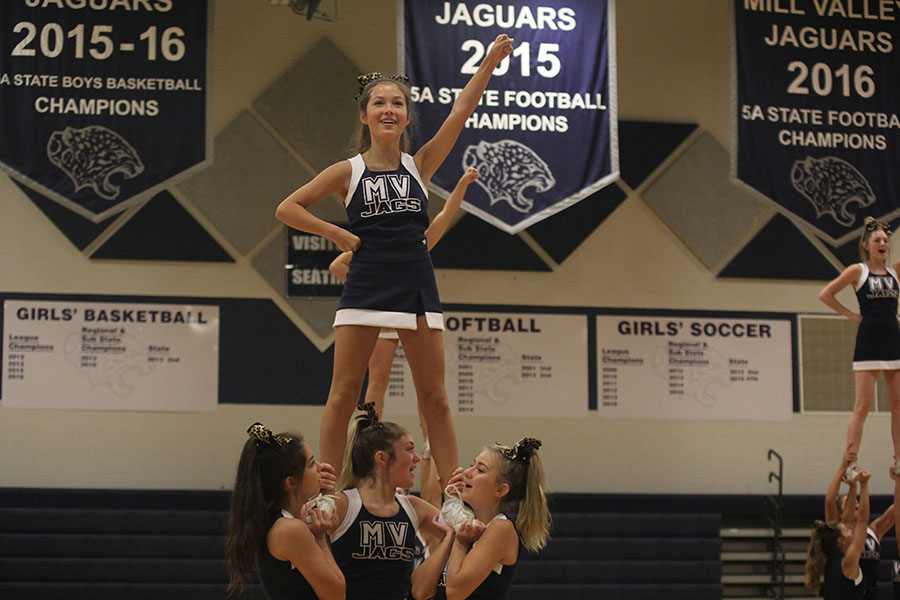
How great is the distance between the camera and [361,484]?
3316 mm

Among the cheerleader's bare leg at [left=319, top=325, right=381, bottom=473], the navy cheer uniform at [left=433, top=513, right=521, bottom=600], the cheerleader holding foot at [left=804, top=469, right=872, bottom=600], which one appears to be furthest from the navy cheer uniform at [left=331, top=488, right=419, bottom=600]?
the cheerleader holding foot at [left=804, top=469, right=872, bottom=600]

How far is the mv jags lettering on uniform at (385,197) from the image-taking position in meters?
3.82

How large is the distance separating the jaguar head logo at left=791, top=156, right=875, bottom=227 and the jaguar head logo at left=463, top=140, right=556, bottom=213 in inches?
75.8

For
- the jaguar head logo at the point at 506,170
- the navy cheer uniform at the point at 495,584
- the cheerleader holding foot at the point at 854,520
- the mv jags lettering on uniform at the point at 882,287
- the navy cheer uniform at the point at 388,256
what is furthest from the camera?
the jaguar head logo at the point at 506,170

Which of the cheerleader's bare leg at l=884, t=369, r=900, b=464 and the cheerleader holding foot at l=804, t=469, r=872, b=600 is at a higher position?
the cheerleader's bare leg at l=884, t=369, r=900, b=464

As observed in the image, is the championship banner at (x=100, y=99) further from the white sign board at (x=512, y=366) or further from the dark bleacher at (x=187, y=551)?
the white sign board at (x=512, y=366)

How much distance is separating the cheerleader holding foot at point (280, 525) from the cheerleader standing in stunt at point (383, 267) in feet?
2.08

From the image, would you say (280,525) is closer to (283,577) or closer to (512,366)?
(283,577)

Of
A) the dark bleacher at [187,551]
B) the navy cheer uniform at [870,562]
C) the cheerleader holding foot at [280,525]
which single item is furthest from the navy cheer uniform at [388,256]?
the navy cheer uniform at [870,562]

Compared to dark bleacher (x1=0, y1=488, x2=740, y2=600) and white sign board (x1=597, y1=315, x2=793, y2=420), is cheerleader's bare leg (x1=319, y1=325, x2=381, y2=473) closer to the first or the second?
dark bleacher (x1=0, y1=488, x2=740, y2=600)

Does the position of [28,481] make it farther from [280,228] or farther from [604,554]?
[604,554]

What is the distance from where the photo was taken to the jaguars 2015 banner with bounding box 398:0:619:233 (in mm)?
6781

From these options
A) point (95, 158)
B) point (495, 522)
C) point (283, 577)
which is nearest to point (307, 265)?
point (95, 158)

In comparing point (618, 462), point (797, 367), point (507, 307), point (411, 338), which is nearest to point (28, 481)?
point (507, 307)
